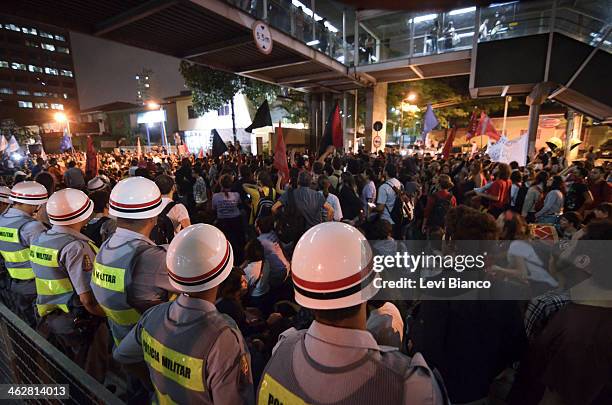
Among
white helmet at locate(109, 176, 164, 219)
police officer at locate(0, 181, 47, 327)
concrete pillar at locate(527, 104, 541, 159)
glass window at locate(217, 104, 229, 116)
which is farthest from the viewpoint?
glass window at locate(217, 104, 229, 116)

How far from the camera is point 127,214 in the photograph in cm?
247

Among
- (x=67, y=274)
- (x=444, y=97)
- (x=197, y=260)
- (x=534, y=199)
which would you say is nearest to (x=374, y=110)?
(x=444, y=97)

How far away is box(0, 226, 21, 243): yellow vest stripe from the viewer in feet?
10.6

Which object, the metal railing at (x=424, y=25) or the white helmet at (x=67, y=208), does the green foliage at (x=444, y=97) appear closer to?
the metal railing at (x=424, y=25)

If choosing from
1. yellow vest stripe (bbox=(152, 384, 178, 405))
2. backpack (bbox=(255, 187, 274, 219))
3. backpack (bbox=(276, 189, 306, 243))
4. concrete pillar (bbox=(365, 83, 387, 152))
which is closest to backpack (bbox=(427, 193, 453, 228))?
backpack (bbox=(276, 189, 306, 243))

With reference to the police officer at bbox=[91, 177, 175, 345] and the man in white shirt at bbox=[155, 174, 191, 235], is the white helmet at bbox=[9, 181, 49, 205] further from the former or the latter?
the police officer at bbox=[91, 177, 175, 345]

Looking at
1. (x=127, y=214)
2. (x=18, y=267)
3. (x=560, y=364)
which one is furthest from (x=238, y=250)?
(x=560, y=364)

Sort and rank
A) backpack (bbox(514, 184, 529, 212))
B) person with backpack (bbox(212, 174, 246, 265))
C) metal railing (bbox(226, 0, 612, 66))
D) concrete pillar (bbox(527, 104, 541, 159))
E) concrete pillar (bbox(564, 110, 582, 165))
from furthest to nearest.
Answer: concrete pillar (bbox(564, 110, 582, 165)), concrete pillar (bbox(527, 104, 541, 159)), metal railing (bbox(226, 0, 612, 66)), backpack (bbox(514, 184, 529, 212)), person with backpack (bbox(212, 174, 246, 265))

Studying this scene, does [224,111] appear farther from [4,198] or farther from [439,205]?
[439,205]

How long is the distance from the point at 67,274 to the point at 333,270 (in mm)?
2725

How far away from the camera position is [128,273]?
223 centimetres

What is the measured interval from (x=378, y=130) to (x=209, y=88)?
10.8m

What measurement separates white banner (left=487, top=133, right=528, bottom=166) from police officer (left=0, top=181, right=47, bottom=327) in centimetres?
940

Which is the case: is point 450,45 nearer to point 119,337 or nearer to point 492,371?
point 492,371
